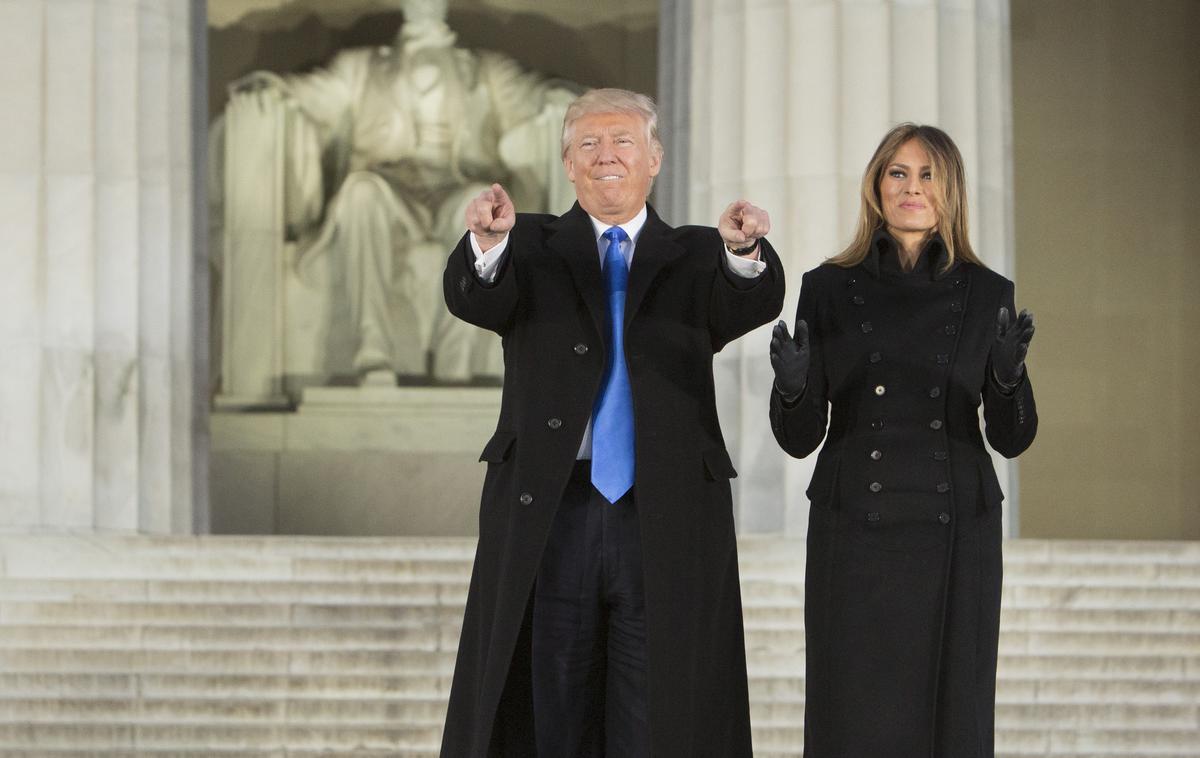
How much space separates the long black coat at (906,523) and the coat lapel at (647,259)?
416mm

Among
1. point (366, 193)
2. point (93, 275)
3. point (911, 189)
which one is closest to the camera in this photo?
point (911, 189)

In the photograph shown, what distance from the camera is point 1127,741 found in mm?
6348

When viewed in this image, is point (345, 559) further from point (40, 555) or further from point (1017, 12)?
point (1017, 12)

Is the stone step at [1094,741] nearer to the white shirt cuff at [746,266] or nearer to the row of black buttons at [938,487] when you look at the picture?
the row of black buttons at [938,487]

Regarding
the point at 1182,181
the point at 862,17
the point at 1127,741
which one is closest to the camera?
the point at 1127,741

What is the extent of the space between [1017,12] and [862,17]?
18.3 feet

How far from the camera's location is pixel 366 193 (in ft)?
44.0

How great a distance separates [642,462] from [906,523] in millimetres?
640

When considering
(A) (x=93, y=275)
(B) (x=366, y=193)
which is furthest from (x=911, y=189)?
(B) (x=366, y=193)

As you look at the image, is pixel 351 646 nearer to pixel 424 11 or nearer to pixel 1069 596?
pixel 1069 596

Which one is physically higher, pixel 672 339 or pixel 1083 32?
pixel 1083 32

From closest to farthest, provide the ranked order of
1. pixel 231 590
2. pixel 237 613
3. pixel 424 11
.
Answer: pixel 237 613 → pixel 231 590 → pixel 424 11

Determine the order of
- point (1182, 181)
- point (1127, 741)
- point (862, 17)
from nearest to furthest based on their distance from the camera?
point (1127, 741), point (862, 17), point (1182, 181)

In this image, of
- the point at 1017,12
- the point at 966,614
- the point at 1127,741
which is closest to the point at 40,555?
the point at 1127,741
